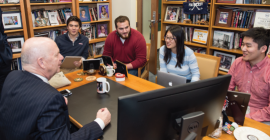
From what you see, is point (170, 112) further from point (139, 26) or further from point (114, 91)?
point (139, 26)

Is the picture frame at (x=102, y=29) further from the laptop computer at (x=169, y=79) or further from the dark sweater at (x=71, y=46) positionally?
the laptop computer at (x=169, y=79)

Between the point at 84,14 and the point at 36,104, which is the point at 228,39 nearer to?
the point at 84,14

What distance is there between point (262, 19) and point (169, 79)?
1902 mm

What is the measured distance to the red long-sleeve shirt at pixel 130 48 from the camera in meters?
2.68

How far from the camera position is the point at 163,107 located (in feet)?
2.70

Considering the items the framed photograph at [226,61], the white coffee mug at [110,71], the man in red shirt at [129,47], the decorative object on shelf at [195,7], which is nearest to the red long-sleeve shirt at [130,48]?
the man in red shirt at [129,47]

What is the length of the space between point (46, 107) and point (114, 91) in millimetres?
799

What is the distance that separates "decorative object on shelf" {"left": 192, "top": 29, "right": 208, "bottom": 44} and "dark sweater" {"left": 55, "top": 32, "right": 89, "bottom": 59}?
77.0 inches

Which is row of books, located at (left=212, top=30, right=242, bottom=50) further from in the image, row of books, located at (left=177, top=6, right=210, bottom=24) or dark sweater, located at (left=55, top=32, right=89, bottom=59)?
dark sweater, located at (left=55, top=32, right=89, bottom=59)

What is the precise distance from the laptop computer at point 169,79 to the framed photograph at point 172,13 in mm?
2246

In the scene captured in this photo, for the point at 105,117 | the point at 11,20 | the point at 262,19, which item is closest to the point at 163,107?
the point at 105,117

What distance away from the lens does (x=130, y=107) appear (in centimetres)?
76

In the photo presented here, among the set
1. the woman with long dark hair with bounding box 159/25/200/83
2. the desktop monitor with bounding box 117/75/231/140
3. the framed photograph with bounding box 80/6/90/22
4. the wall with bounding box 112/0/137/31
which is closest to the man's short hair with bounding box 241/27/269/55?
the woman with long dark hair with bounding box 159/25/200/83

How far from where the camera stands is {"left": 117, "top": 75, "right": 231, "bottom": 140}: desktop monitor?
77 centimetres
